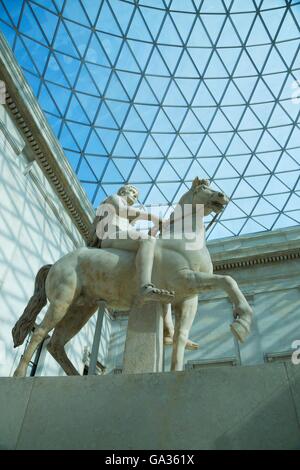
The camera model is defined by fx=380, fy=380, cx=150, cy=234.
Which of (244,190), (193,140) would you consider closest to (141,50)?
(193,140)

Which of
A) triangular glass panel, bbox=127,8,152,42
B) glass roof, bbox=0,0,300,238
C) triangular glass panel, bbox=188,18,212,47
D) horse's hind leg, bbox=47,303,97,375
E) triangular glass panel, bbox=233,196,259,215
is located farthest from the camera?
triangular glass panel, bbox=233,196,259,215

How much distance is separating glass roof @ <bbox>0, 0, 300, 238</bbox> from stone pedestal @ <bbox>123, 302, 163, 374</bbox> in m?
22.7

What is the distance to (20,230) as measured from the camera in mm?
20875

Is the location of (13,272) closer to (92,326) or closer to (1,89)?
(1,89)

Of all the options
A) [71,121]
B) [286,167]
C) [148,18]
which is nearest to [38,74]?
[71,121]

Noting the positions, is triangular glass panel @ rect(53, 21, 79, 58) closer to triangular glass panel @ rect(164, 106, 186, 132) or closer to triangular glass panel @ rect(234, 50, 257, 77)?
triangular glass panel @ rect(164, 106, 186, 132)

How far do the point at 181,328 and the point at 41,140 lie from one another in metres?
18.7

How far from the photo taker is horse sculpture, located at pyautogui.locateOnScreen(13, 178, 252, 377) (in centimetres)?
661

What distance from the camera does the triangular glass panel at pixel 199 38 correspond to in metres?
29.4

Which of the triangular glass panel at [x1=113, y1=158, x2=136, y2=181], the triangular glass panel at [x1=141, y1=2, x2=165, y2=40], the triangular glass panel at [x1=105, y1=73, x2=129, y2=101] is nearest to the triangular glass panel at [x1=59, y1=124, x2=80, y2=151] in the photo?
the triangular glass panel at [x1=113, y1=158, x2=136, y2=181]

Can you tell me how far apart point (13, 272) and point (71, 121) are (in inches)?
544

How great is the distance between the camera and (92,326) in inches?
1168

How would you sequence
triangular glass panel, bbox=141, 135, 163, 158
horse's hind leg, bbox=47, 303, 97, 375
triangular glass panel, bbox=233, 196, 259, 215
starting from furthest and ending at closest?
triangular glass panel, bbox=233, 196, 259, 215, triangular glass panel, bbox=141, 135, 163, 158, horse's hind leg, bbox=47, 303, 97, 375

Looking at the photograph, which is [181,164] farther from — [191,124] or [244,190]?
[244,190]
